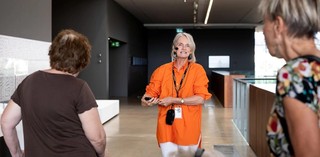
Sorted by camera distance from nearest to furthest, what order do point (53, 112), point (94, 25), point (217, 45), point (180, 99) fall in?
point (53, 112)
point (180, 99)
point (94, 25)
point (217, 45)

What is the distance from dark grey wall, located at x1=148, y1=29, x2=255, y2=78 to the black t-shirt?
16.9 meters

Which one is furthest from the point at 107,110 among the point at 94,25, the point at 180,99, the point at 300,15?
the point at 300,15

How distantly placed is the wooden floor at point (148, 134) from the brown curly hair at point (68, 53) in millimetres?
2192

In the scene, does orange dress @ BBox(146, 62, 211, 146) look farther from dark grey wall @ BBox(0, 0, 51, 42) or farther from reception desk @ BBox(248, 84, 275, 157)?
dark grey wall @ BBox(0, 0, 51, 42)

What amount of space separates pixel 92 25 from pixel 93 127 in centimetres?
897

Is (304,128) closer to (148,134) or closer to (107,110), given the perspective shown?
(148,134)

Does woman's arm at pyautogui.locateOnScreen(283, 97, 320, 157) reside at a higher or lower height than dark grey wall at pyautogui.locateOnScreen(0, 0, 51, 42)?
lower

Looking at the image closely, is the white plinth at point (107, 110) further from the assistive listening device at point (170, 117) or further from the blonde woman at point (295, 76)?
→ the blonde woman at point (295, 76)

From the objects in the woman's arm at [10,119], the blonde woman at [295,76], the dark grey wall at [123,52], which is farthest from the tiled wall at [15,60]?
the dark grey wall at [123,52]

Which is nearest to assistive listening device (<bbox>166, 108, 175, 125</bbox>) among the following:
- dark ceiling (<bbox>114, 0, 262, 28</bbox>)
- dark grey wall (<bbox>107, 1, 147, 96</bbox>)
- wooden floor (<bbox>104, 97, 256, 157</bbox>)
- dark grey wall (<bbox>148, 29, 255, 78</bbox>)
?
wooden floor (<bbox>104, 97, 256, 157</bbox>)

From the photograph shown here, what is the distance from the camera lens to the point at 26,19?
545 cm

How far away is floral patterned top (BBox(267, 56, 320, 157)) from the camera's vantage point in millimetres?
919

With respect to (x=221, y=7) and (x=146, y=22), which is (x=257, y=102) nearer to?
(x=221, y=7)

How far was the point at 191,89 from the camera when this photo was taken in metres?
2.55
